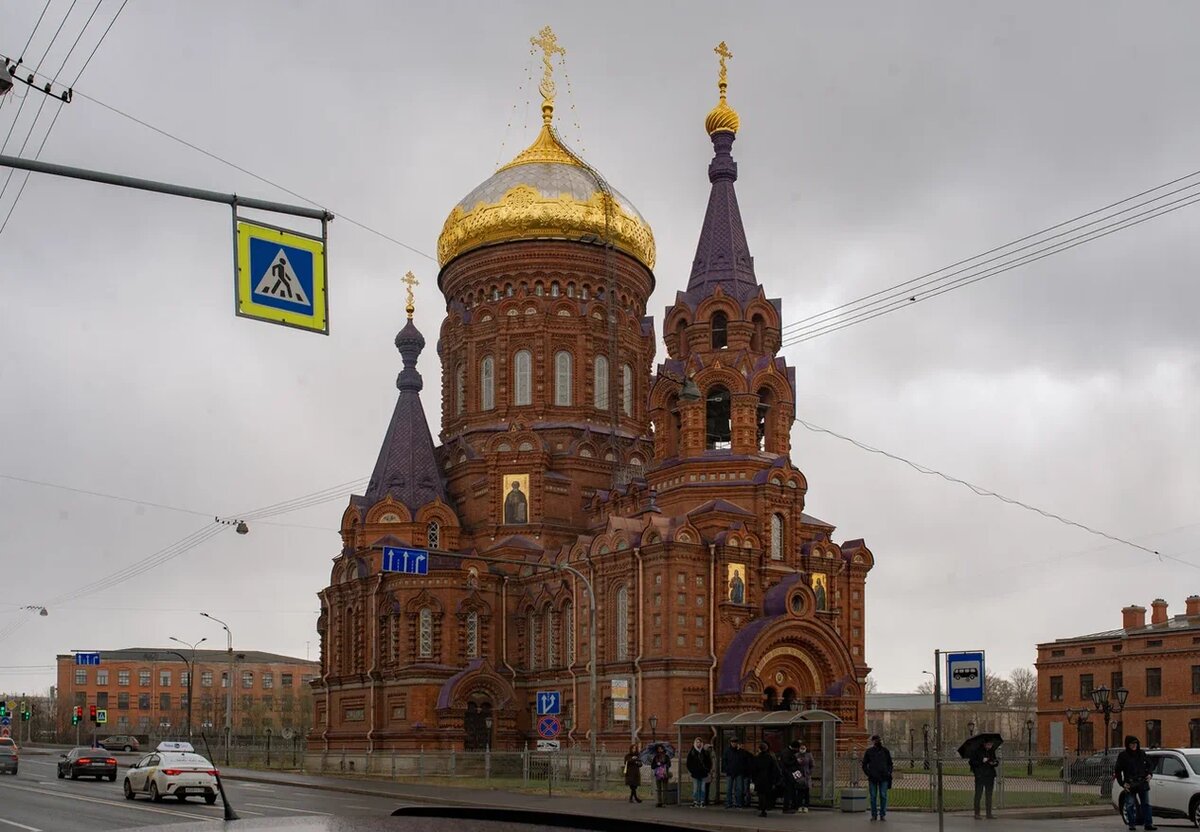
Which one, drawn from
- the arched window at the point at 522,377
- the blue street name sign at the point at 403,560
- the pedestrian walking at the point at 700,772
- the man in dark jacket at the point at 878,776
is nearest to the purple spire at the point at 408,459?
the arched window at the point at 522,377

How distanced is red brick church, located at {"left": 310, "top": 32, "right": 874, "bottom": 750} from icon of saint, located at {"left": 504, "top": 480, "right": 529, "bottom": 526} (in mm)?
92

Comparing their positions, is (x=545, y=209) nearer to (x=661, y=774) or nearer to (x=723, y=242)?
(x=723, y=242)

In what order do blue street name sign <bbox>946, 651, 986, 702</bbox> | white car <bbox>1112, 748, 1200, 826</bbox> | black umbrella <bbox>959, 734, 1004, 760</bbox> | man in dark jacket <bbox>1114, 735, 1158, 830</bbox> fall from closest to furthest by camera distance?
1. blue street name sign <bbox>946, 651, 986, 702</bbox>
2. man in dark jacket <bbox>1114, 735, 1158, 830</bbox>
3. white car <bbox>1112, 748, 1200, 826</bbox>
4. black umbrella <bbox>959, 734, 1004, 760</bbox>

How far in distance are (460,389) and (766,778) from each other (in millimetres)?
31891

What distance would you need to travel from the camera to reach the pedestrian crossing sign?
40.7 ft

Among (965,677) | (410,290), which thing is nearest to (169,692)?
(410,290)

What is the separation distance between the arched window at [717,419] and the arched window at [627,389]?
26.3ft

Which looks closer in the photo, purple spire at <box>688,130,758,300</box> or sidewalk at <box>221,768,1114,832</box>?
sidewalk at <box>221,768,1114,832</box>

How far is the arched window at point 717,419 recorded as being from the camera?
48.0 metres

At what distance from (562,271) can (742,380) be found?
38.6ft

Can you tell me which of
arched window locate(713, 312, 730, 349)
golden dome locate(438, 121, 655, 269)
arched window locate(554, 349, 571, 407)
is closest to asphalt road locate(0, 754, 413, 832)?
arched window locate(554, 349, 571, 407)

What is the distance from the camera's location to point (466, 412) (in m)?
56.4

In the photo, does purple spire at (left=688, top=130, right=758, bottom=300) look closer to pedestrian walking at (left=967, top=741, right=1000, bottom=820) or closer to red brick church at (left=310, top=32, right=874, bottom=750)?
red brick church at (left=310, top=32, right=874, bottom=750)

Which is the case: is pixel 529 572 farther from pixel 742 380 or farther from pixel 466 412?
pixel 742 380
